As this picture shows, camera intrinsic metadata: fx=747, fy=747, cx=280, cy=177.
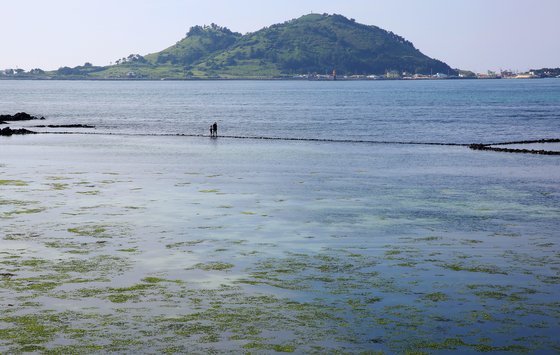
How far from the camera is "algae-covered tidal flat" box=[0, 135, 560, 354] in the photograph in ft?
67.4

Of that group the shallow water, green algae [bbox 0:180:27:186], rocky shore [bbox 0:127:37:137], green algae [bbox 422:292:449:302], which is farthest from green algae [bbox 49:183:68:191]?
the shallow water

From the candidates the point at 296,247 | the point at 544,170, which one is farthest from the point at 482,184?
the point at 296,247

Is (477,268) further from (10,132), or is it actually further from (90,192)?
(10,132)

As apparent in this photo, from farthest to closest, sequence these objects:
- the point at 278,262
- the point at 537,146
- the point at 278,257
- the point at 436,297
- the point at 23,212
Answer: the point at 537,146
the point at 23,212
the point at 278,257
the point at 278,262
the point at 436,297

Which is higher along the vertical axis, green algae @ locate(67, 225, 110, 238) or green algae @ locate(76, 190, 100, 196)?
green algae @ locate(67, 225, 110, 238)

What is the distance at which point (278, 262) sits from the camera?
28625 millimetres

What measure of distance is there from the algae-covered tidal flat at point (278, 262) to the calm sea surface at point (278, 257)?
93mm

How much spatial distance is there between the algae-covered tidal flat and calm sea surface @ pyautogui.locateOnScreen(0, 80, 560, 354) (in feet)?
0.31

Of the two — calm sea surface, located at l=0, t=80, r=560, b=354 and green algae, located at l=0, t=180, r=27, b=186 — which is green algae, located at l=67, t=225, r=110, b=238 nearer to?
calm sea surface, located at l=0, t=80, r=560, b=354

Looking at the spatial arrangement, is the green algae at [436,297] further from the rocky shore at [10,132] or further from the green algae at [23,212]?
the rocky shore at [10,132]

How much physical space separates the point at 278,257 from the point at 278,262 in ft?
2.69

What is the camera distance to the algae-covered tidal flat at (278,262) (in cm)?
2055

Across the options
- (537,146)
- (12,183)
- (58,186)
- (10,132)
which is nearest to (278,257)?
(58,186)

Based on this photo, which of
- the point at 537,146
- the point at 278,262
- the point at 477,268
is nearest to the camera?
the point at 477,268
